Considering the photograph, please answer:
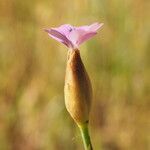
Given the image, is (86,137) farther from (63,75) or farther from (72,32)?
(63,75)

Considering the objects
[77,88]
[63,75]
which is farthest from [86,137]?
[63,75]

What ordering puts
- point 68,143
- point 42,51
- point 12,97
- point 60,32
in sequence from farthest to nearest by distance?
point 42,51 → point 12,97 → point 68,143 → point 60,32

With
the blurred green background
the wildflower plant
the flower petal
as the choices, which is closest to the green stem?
the wildflower plant

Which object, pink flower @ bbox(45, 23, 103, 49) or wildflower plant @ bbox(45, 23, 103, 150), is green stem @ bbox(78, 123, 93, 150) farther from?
pink flower @ bbox(45, 23, 103, 49)

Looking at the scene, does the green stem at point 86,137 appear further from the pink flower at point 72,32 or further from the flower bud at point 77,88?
the pink flower at point 72,32

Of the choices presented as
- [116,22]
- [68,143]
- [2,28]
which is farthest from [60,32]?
[2,28]

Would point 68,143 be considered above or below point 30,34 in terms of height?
below

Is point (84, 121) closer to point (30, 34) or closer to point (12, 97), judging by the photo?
point (12, 97)

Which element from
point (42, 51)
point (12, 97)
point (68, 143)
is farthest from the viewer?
point (42, 51)
